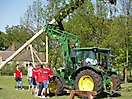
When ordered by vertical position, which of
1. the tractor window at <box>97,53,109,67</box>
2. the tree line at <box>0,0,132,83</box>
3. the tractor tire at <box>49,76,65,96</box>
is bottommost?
the tractor tire at <box>49,76,65,96</box>

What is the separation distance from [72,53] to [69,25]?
1591 cm

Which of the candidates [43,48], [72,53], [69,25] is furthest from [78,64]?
[43,48]

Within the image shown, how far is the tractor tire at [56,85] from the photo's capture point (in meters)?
14.6

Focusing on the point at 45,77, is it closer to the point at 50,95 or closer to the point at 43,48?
the point at 50,95

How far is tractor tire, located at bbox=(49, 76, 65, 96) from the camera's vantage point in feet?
48.0

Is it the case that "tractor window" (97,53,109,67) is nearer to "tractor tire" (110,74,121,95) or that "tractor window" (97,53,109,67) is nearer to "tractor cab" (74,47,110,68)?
"tractor cab" (74,47,110,68)

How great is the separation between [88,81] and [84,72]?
0.51 metres

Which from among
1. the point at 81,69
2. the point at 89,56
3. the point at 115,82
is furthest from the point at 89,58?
the point at 115,82

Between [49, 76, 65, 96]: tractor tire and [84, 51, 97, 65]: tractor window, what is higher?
[84, 51, 97, 65]: tractor window

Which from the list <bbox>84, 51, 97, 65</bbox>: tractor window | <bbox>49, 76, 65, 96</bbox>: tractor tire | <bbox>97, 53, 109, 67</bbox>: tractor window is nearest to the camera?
<bbox>84, 51, 97, 65</bbox>: tractor window

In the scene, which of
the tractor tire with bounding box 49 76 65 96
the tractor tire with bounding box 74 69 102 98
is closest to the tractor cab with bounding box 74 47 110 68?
the tractor tire with bounding box 74 69 102 98

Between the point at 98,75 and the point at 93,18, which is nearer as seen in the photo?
the point at 98,75

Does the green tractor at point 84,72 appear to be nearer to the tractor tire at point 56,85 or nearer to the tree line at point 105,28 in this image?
the tractor tire at point 56,85

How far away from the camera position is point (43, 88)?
47.4 feet
